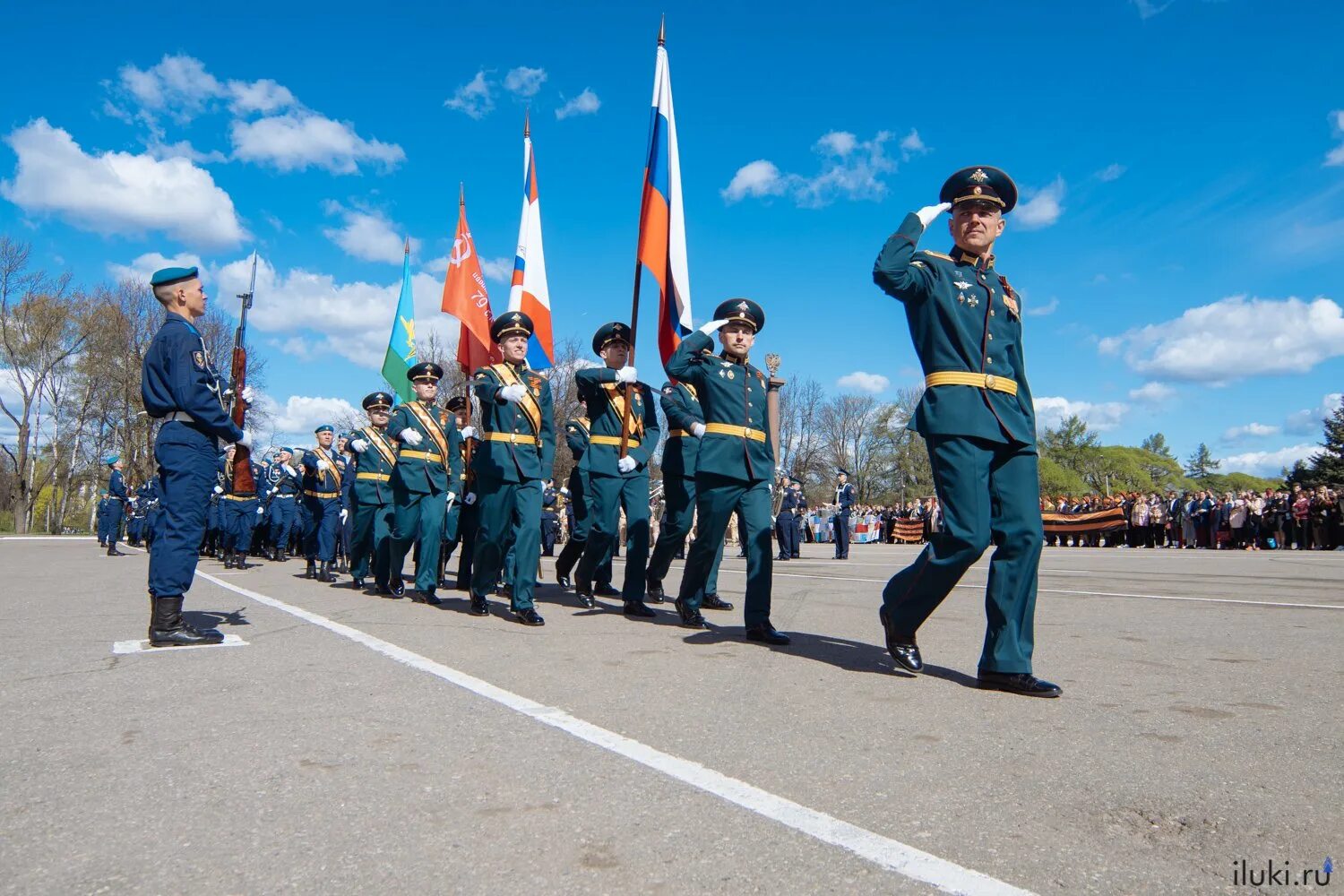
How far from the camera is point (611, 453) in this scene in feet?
27.9

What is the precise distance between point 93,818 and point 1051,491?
3211 inches

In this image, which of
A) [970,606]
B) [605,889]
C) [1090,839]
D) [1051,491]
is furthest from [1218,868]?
[1051,491]

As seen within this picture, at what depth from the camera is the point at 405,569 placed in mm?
13641

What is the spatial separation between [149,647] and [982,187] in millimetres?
4963

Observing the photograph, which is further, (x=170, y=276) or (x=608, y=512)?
(x=608, y=512)

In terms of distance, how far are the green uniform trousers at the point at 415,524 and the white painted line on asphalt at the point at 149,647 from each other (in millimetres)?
2974

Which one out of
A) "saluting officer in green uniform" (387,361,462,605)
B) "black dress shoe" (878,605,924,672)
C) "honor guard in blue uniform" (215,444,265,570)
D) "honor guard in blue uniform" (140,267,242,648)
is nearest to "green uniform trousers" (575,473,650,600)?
"saluting officer in green uniform" (387,361,462,605)

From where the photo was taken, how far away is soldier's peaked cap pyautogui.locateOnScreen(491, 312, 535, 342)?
7266mm

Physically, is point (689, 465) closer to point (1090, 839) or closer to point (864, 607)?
point (864, 607)

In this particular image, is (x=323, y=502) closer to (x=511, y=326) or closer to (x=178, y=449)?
(x=511, y=326)

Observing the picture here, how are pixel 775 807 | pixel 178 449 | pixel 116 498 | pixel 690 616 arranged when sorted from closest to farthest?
pixel 775 807, pixel 178 449, pixel 690 616, pixel 116 498

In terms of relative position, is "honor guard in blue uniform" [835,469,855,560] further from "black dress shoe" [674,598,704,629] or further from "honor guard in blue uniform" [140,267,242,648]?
"honor guard in blue uniform" [140,267,242,648]

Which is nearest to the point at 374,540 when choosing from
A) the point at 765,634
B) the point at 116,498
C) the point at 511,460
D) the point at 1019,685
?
the point at 511,460

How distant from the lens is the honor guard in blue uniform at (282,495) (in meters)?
15.1
